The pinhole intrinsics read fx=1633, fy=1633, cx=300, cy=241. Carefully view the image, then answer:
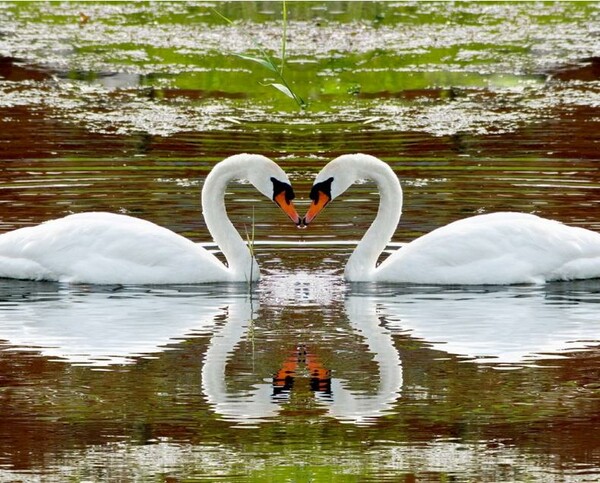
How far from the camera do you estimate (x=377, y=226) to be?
454 inches

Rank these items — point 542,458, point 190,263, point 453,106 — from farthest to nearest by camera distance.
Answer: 1. point 453,106
2. point 190,263
3. point 542,458

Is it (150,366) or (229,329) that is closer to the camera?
(150,366)

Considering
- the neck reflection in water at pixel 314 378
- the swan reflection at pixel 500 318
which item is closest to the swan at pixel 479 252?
the swan reflection at pixel 500 318

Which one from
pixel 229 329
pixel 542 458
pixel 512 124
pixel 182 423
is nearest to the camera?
pixel 542 458

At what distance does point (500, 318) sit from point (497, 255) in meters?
1.33

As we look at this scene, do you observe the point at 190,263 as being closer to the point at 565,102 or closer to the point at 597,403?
the point at 597,403

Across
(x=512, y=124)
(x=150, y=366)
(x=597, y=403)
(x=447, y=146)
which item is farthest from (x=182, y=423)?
(x=512, y=124)

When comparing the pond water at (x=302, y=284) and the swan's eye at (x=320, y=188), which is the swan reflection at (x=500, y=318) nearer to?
the pond water at (x=302, y=284)

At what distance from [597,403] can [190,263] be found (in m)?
3.98

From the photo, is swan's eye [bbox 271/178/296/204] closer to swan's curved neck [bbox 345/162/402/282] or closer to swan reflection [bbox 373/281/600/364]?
swan's curved neck [bbox 345/162/402/282]

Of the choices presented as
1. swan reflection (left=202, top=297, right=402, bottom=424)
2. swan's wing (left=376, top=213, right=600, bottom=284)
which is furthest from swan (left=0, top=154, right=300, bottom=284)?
swan reflection (left=202, top=297, right=402, bottom=424)

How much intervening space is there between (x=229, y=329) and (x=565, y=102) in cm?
1011

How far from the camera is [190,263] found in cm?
1109

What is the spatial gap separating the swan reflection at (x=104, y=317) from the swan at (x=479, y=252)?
985mm
